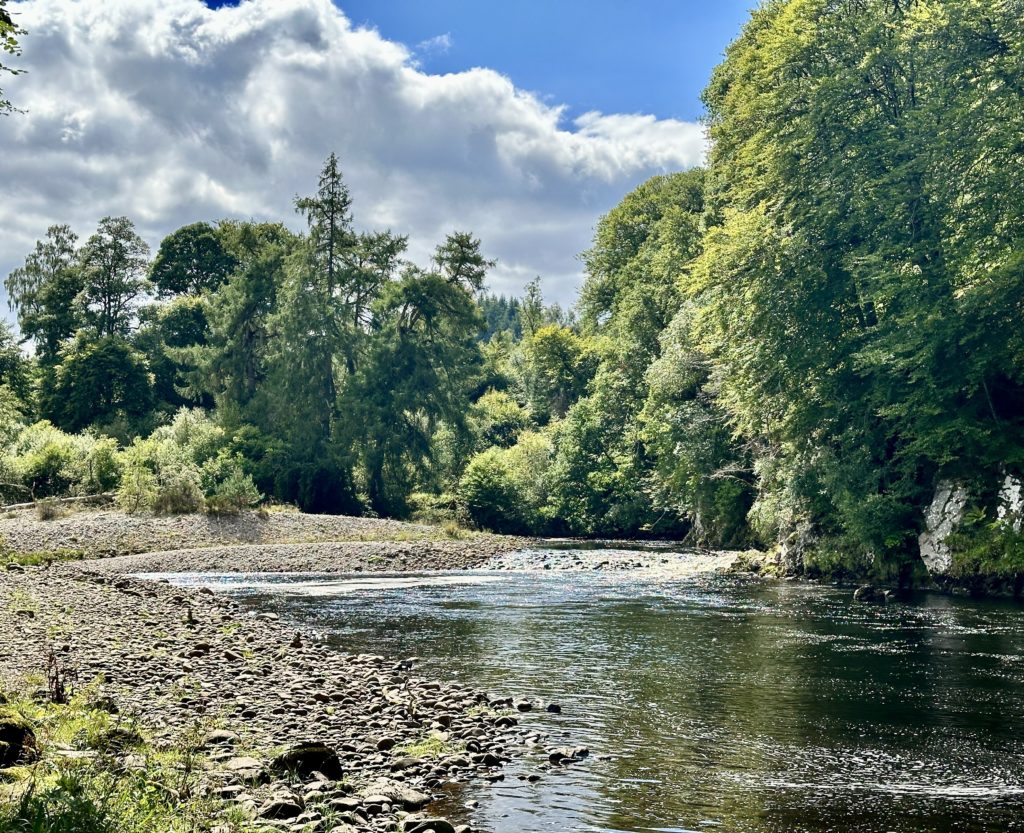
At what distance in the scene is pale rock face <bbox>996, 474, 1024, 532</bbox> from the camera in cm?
2419

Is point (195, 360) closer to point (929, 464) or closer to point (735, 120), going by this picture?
point (735, 120)

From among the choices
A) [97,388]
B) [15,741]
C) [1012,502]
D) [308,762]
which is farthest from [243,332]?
[15,741]

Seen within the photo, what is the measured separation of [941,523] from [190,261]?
68.5 metres

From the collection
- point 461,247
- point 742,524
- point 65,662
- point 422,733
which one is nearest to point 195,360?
point 461,247

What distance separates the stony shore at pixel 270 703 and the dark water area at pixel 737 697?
65 cm

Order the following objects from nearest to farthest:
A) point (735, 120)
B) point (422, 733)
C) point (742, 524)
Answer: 1. point (422, 733)
2. point (735, 120)
3. point (742, 524)

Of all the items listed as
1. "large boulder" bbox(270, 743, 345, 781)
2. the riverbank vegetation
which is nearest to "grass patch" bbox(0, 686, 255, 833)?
"large boulder" bbox(270, 743, 345, 781)

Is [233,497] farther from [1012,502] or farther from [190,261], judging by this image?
[190,261]

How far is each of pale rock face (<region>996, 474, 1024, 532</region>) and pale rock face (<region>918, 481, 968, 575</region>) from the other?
107 cm

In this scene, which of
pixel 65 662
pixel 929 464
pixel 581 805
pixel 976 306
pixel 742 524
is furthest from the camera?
pixel 742 524

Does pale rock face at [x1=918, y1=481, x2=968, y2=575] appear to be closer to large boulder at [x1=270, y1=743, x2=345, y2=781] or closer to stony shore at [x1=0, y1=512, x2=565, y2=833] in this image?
stony shore at [x1=0, y1=512, x2=565, y2=833]

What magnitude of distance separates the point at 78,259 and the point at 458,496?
42977mm

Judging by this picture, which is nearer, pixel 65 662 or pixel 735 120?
pixel 65 662

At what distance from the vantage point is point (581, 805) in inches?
321
